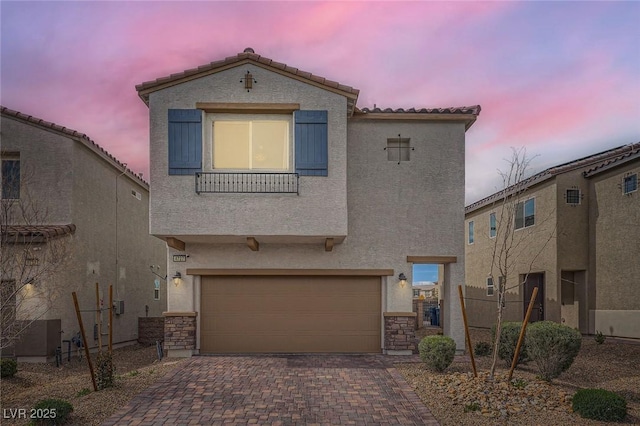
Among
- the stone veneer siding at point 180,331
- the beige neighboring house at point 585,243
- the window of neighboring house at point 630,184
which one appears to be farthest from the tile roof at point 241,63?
the window of neighboring house at point 630,184

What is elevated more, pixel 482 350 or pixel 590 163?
pixel 590 163

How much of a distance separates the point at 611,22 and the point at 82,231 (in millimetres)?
16204

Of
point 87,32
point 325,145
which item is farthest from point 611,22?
point 87,32

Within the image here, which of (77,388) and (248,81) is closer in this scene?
(77,388)

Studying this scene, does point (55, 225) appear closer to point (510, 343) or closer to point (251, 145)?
point (251, 145)

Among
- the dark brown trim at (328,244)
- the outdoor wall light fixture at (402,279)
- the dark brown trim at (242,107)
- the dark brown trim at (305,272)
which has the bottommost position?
the outdoor wall light fixture at (402,279)

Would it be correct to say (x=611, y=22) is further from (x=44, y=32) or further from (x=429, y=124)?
(x=44, y=32)

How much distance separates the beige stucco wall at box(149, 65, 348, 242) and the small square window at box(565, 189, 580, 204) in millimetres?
10061

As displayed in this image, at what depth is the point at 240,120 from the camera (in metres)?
13.1

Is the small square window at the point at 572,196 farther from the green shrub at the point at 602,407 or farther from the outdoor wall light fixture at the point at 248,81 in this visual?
the outdoor wall light fixture at the point at 248,81

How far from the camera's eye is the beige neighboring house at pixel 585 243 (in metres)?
16.1

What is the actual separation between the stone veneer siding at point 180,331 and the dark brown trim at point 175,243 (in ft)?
5.94

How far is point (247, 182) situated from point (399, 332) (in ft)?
19.3

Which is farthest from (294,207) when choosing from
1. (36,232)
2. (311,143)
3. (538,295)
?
(538,295)
